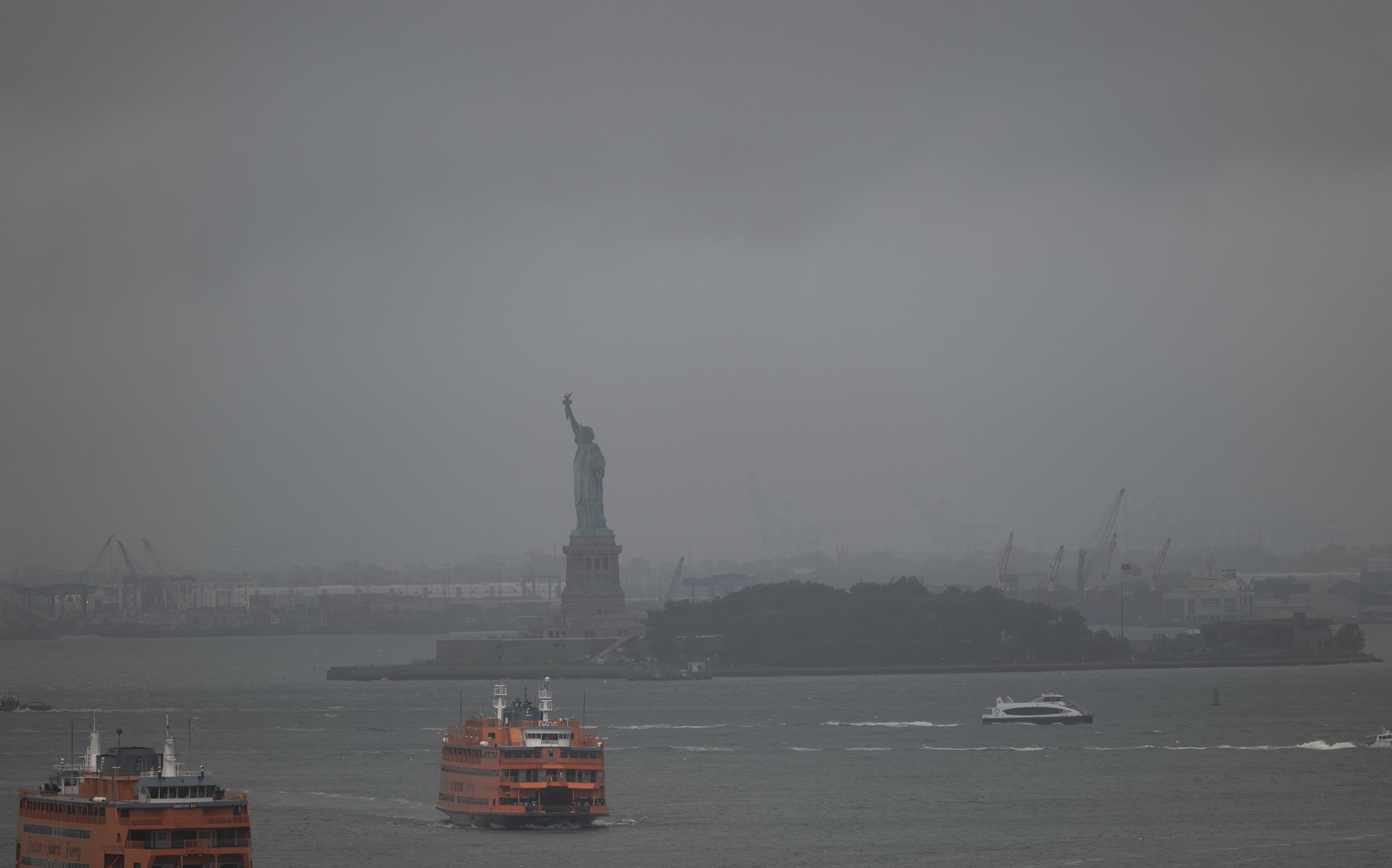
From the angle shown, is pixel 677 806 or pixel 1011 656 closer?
pixel 677 806

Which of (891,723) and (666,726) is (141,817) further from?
(891,723)

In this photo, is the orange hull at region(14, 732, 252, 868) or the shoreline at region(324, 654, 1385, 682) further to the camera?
the shoreline at region(324, 654, 1385, 682)

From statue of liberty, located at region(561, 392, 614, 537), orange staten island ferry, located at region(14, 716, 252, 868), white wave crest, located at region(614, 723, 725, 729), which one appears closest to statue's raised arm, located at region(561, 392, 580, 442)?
statue of liberty, located at region(561, 392, 614, 537)

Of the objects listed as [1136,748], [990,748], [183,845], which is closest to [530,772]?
[183,845]

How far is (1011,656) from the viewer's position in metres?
165

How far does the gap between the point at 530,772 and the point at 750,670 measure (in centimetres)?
9657

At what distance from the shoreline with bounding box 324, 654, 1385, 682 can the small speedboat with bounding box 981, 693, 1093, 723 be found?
5023 cm

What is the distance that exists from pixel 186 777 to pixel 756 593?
431ft

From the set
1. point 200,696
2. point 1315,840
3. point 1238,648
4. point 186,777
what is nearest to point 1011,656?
point 1238,648

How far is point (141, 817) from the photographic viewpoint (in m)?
41.8

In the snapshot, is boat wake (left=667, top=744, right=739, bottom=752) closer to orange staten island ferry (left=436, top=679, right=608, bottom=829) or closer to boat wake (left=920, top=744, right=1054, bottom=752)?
boat wake (left=920, top=744, right=1054, bottom=752)

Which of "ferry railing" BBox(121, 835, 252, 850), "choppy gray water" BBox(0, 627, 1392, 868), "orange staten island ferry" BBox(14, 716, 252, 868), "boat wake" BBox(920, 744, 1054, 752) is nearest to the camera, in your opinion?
"ferry railing" BBox(121, 835, 252, 850)

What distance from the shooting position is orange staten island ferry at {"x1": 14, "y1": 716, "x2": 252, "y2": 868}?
137 ft

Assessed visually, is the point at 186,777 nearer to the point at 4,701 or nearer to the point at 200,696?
the point at 4,701
